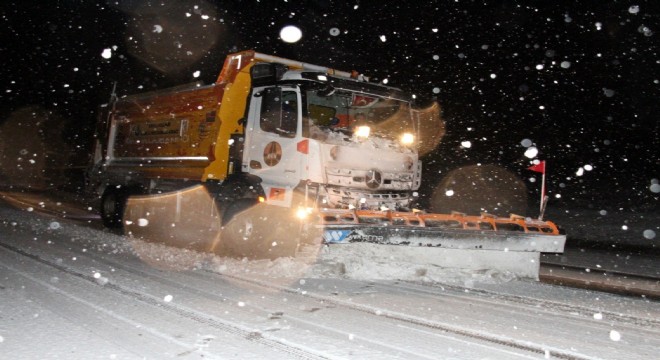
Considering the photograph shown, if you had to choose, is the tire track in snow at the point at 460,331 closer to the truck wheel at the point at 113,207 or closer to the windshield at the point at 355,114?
the windshield at the point at 355,114

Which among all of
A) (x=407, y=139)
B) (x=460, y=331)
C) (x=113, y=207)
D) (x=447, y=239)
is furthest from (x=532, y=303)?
(x=113, y=207)

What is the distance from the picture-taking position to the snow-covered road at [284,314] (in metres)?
3.61

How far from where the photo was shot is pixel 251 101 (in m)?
8.12

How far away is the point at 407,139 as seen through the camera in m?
8.24

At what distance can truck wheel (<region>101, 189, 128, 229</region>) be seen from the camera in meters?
11.2

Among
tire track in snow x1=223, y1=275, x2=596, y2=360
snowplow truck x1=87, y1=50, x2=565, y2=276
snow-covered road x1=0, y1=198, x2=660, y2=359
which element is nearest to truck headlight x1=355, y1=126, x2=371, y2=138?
snowplow truck x1=87, y1=50, x2=565, y2=276

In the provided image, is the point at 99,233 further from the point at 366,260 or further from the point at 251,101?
the point at 366,260

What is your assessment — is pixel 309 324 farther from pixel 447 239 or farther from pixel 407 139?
pixel 407 139

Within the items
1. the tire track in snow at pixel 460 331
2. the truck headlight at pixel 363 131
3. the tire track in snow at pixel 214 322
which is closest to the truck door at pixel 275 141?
the truck headlight at pixel 363 131

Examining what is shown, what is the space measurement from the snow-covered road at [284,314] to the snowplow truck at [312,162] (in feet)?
1.95

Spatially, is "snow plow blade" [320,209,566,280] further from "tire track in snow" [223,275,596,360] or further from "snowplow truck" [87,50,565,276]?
"tire track in snow" [223,275,596,360]

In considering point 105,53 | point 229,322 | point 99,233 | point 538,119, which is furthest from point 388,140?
point 105,53

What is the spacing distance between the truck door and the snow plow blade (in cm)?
116

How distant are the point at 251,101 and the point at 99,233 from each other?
430cm
